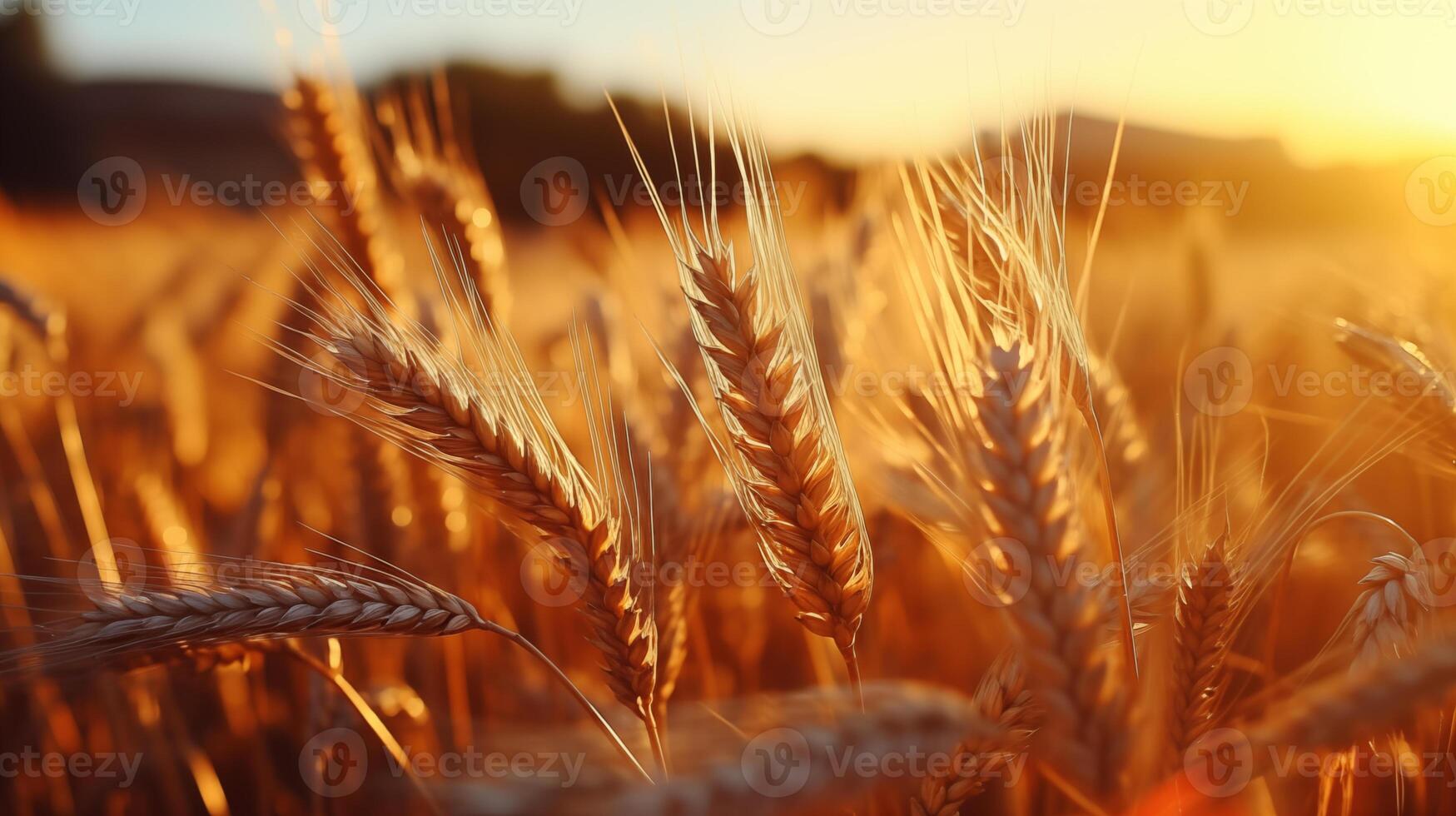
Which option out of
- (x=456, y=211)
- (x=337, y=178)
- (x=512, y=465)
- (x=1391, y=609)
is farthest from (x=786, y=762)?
(x=337, y=178)

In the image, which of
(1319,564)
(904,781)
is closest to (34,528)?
(904,781)

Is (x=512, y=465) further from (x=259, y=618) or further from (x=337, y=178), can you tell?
(x=337, y=178)

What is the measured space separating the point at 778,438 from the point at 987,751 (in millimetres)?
395

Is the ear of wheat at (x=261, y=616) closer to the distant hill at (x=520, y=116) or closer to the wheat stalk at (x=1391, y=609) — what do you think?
the distant hill at (x=520, y=116)

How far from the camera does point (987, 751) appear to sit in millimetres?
667

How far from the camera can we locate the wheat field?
0.63 metres

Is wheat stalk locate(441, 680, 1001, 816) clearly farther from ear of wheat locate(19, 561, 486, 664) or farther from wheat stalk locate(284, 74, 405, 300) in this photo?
wheat stalk locate(284, 74, 405, 300)

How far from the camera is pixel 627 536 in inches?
36.6

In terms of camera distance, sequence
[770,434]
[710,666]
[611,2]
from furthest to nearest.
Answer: [611,2], [710,666], [770,434]

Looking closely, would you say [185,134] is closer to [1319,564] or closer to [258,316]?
[258,316]

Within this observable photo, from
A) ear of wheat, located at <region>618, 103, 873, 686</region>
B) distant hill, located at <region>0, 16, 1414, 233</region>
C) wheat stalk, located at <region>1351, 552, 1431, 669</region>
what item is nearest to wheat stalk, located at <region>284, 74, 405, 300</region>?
distant hill, located at <region>0, 16, 1414, 233</region>

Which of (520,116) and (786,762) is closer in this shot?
(786,762)

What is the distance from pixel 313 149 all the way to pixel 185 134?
0.55 m

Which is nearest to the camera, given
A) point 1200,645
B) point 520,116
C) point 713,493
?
point 1200,645
